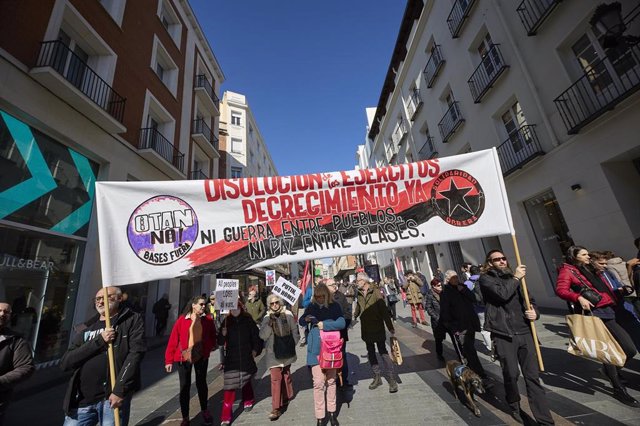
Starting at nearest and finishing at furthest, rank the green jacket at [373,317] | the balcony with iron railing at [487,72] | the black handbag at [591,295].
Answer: the black handbag at [591,295], the green jacket at [373,317], the balcony with iron railing at [487,72]

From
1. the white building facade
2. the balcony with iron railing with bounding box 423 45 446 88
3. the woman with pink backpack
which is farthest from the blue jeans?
the white building facade

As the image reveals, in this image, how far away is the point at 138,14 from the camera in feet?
37.3

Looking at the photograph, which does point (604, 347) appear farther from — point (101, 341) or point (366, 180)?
point (101, 341)

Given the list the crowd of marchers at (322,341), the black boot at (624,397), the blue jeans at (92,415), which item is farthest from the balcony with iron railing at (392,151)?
the blue jeans at (92,415)

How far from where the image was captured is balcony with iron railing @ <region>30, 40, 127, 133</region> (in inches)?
273

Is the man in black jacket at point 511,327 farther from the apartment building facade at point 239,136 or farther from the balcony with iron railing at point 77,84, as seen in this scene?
the apartment building facade at point 239,136

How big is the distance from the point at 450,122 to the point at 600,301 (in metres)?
11.9

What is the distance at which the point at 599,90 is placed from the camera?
6.84 m

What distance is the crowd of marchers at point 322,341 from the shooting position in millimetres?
2750

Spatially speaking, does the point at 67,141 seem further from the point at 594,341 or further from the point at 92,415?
the point at 594,341

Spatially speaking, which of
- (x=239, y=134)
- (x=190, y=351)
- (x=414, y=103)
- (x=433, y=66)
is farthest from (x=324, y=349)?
(x=239, y=134)

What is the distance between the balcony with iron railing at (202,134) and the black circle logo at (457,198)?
1431cm

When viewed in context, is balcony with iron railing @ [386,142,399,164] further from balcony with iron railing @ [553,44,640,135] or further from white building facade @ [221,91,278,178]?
balcony with iron railing @ [553,44,640,135]

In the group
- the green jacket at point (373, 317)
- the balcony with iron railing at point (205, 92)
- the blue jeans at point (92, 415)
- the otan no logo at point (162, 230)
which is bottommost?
the blue jeans at point (92, 415)
